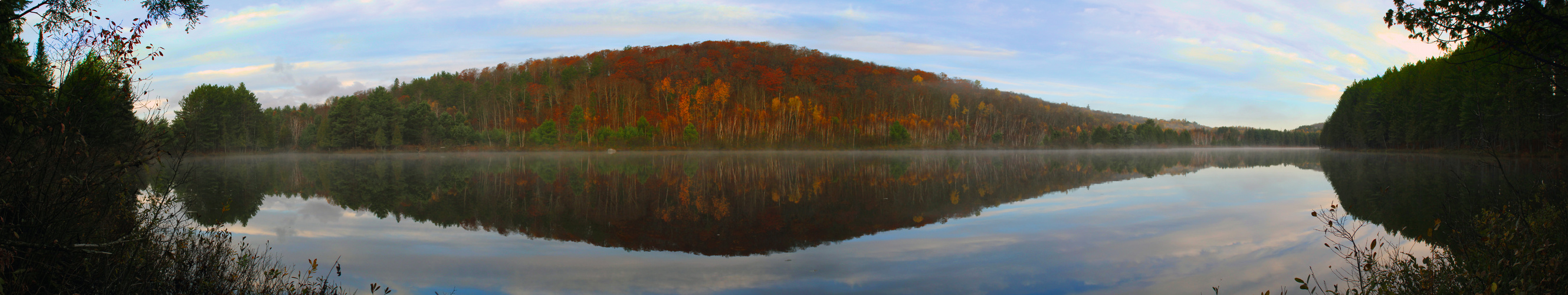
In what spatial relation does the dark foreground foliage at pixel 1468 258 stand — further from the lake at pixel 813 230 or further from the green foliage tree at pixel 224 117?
the green foliage tree at pixel 224 117

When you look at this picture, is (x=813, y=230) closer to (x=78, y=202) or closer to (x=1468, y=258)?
(x=1468, y=258)

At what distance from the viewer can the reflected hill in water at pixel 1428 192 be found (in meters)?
7.99

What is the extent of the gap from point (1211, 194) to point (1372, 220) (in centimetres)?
406

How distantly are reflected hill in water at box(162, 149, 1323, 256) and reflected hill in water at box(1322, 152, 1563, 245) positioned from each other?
484cm

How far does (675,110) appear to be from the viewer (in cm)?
7519

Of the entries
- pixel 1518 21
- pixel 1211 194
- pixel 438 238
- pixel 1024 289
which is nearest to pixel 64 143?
pixel 438 238

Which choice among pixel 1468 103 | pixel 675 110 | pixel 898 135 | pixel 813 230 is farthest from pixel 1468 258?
pixel 675 110

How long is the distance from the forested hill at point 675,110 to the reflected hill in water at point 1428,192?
53.4m

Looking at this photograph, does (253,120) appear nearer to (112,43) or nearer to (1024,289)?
(112,43)

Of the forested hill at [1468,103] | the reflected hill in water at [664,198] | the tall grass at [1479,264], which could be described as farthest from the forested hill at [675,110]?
the tall grass at [1479,264]

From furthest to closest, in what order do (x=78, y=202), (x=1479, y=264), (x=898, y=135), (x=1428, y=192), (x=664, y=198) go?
1. (x=898, y=135)
2. (x=1428, y=192)
3. (x=664, y=198)
4. (x=1479, y=264)
5. (x=78, y=202)

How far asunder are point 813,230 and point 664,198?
4728 millimetres

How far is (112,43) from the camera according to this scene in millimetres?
4352

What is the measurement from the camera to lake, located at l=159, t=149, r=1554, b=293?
5578 millimetres
